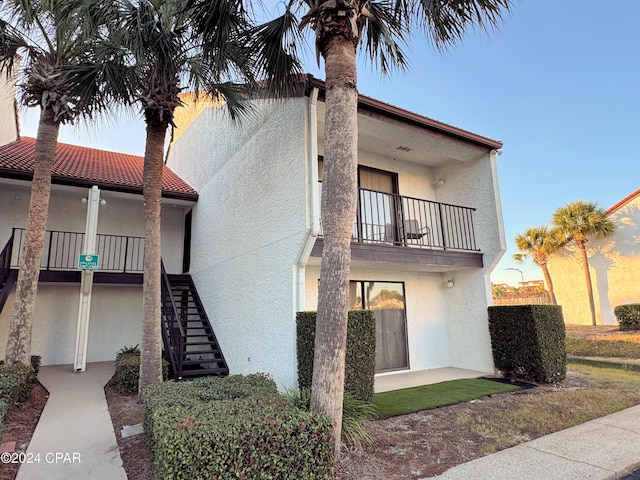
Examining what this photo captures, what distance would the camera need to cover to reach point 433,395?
7035mm

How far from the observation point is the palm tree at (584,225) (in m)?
18.8

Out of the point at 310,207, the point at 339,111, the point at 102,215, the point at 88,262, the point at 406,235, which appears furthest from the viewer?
the point at 102,215

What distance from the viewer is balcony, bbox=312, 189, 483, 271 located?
25.7 ft

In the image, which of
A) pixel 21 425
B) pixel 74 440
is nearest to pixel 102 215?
pixel 21 425

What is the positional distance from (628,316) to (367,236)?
1541 centimetres

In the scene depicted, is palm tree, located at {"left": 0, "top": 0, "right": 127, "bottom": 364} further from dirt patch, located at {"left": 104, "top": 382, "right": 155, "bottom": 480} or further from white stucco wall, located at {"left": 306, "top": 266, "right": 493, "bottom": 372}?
white stucco wall, located at {"left": 306, "top": 266, "right": 493, "bottom": 372}

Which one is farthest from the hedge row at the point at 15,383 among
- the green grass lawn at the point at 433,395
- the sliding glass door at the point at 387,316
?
the sliding glass door at the point at 387,316

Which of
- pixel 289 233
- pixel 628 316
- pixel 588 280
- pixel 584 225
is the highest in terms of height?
pixel 584 225

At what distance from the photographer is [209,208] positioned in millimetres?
11789

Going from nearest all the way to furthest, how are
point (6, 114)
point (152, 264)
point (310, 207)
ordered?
1. point (310, 207)
2. point (152, 264)
3. point (6, 114)

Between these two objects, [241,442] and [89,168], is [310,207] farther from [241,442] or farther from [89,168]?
[89,168]

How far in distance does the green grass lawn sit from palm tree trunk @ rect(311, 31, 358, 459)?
2.34 meters

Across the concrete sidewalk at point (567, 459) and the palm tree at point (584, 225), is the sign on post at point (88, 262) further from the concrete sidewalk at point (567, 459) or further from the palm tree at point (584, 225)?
the palm tree at point (584, 225)

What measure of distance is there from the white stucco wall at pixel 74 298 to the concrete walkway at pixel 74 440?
12.1ft
